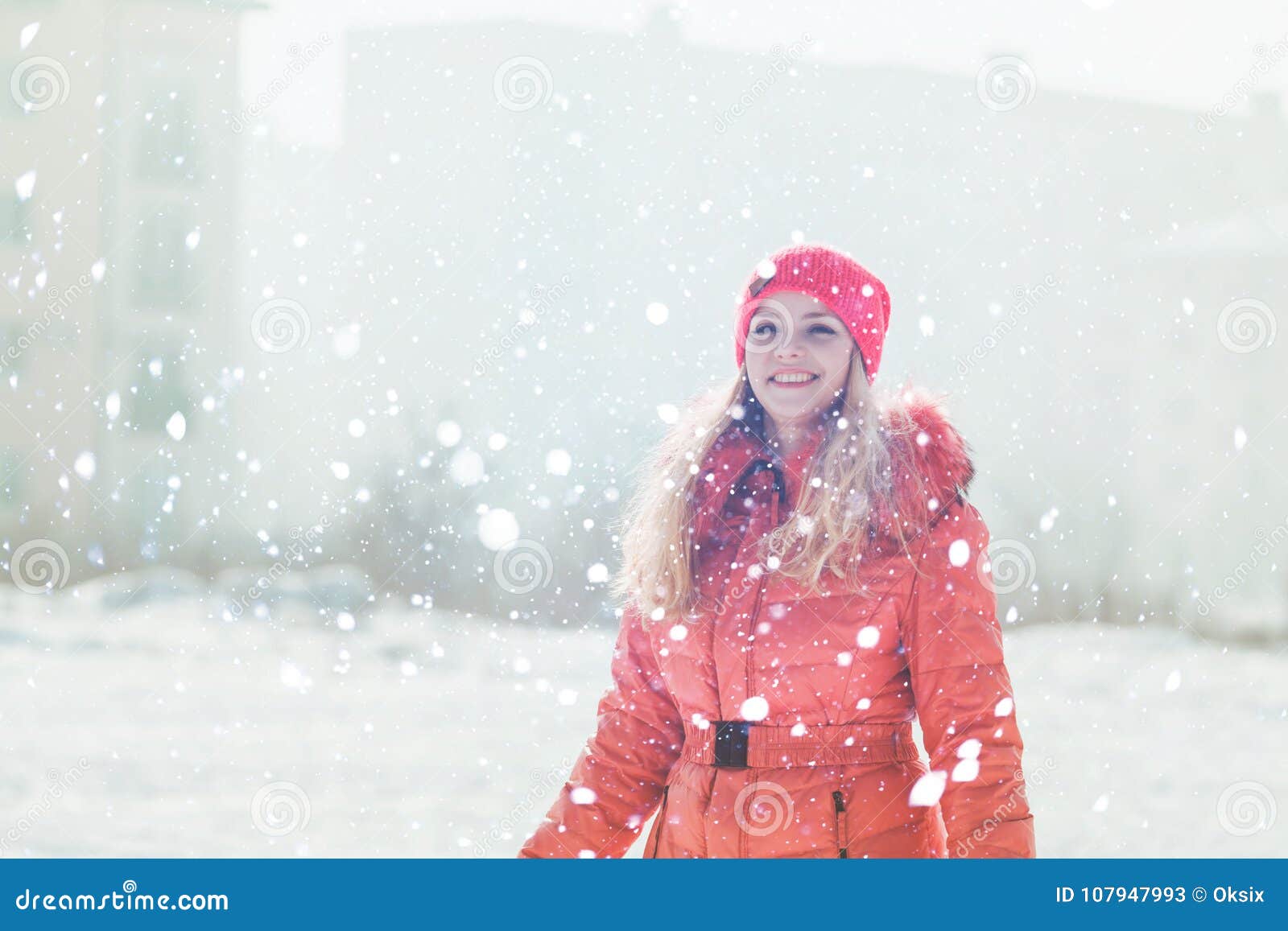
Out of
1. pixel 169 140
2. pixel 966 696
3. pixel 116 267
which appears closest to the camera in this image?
pixel 966 696

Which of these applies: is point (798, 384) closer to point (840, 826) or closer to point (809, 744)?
point (809, 744)

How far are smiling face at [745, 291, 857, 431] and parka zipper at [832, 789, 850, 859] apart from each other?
1.82 feet

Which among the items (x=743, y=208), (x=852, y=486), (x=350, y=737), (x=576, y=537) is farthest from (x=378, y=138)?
(x=852, y=486)

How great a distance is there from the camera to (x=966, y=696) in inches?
53.2

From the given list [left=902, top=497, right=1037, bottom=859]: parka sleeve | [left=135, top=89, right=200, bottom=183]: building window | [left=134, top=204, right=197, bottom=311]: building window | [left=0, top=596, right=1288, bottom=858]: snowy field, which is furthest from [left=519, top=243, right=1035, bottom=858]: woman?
[left=135, top=89, right=200, bottom=183]: building window

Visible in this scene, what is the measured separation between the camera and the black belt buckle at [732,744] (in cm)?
144

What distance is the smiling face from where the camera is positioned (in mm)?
1568

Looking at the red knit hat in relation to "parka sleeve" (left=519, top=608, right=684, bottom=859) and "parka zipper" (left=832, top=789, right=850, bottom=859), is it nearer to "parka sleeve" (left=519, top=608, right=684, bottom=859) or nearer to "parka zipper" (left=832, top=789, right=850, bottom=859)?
"parka sleeve" (left=519, top=608, right=684, bottom=859)

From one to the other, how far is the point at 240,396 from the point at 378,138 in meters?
2.93

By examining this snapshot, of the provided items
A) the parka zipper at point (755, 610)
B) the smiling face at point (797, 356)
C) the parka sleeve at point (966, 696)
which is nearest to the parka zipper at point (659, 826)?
the parka zipper at point (755, 610)

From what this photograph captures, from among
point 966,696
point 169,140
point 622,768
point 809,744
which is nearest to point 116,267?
point 169,140

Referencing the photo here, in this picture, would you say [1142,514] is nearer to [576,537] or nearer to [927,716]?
[576,537]

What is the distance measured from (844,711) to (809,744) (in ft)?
0.22

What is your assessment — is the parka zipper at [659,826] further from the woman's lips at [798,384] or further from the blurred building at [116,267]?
the blurred building at [116,267]
